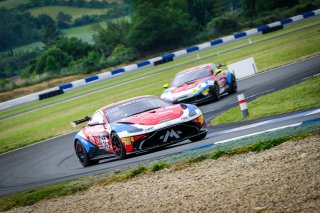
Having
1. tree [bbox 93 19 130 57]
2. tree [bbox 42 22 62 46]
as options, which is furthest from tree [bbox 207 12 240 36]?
tree [bbox 42 22 62 46]

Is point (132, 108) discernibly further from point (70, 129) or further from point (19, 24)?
point (19, 24)

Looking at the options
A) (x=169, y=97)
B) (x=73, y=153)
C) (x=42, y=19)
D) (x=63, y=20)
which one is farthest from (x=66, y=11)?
(x=73, y=153)

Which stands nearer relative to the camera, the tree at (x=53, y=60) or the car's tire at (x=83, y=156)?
the car's tire at (x=83, y=156)

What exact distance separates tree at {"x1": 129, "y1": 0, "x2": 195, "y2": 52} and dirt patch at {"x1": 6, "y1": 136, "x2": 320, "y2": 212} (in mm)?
66002

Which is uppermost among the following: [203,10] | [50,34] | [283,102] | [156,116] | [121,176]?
[50,34]

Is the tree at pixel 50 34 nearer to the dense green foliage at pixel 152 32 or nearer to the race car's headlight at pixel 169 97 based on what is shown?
the dense green foliage at pixel 152 32

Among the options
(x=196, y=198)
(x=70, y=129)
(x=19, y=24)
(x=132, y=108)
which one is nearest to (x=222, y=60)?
(x=70, y=129)

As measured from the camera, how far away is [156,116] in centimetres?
1343

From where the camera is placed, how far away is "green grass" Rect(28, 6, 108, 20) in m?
153

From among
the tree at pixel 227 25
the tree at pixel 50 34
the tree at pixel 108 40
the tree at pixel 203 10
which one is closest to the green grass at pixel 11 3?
the tree at pixel 50 34

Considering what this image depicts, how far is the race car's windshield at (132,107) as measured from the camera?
14.4m

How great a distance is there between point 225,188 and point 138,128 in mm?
5623

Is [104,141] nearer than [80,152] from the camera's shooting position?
Yes

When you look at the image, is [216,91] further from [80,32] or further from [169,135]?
[80,32]
